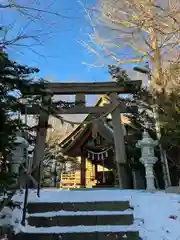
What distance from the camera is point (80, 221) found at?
15.0 ft

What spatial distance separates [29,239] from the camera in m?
4.09

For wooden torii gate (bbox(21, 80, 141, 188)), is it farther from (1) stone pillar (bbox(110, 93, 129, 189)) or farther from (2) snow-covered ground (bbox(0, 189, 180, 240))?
(2) snow-covered ground (bbox(0, 189, 180, 240))

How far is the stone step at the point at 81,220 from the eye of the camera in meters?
4.52

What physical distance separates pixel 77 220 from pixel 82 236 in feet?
1.48

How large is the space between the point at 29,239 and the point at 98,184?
431 inches

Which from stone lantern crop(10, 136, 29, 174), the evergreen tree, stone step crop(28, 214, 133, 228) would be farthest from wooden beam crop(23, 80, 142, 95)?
stone step crop(28, 214, 133, 228)

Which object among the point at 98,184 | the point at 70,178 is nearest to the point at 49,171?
the point at 70,178

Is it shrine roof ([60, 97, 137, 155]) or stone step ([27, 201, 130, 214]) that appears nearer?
stone step ([27, 201, 130, 214])

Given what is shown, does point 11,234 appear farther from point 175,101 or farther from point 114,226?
point 175,101

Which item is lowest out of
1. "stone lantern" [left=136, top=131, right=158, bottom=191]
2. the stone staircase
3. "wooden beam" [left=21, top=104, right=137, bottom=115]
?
the stone staircase

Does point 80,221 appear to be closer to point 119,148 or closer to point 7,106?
point 7,106

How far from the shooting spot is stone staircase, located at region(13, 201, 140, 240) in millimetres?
4141

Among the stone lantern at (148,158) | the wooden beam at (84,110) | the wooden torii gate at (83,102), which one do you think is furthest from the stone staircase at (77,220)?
the wooden beam at (84,110)

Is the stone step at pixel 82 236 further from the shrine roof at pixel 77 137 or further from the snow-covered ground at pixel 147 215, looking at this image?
the shrine roof at pixel 77 137
